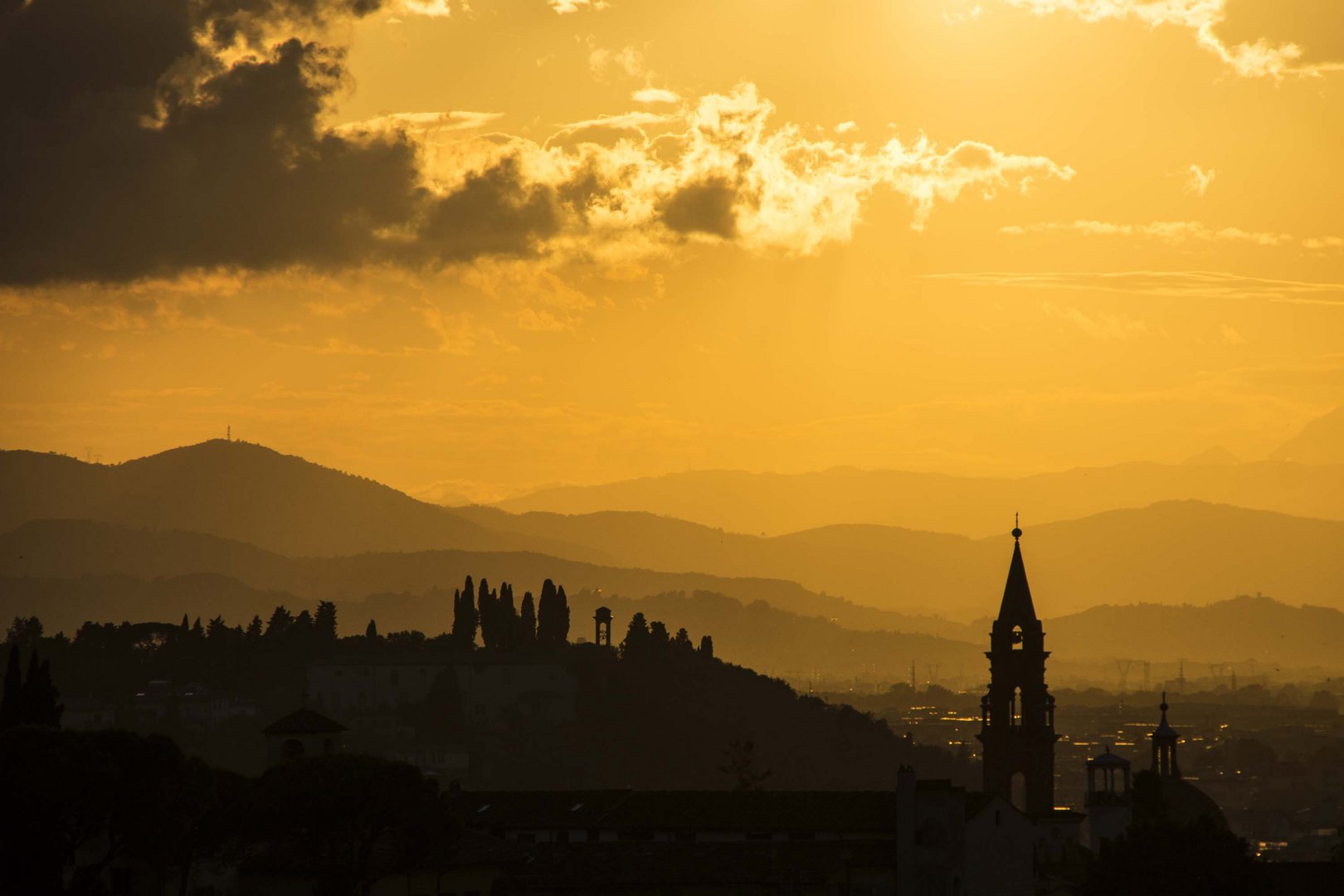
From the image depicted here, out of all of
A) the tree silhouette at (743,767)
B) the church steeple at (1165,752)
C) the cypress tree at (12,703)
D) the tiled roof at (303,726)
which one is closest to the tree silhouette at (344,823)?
the tiled roof at (303,726)

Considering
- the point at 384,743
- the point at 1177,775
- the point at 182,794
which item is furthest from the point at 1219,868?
the point at 384,743

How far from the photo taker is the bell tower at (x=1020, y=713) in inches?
3984

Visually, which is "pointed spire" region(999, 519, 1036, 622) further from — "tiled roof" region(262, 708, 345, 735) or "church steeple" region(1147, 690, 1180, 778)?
"tiled roof" region(262, 708, 345, 735)

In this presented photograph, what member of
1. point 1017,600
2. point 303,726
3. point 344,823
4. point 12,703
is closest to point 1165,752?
point 1017,600

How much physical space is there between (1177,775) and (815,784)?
67.4m

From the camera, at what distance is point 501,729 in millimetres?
194375

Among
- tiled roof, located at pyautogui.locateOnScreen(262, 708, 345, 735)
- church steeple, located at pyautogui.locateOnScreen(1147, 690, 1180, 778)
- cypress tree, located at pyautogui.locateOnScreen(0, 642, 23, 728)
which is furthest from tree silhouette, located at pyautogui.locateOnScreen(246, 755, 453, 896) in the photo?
church steeple, located at pyautogui.locateOnScreen(1147, 690, 1180, 778)

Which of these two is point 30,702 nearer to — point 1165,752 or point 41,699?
point 41,699

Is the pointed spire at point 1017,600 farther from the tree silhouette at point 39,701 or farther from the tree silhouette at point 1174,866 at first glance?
the tree silhouette at point 39,701

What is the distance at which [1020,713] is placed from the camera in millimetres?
102688

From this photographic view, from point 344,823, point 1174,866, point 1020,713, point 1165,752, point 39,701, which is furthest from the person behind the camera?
point 1165,752

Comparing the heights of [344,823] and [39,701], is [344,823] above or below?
below

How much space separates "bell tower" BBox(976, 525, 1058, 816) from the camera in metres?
101

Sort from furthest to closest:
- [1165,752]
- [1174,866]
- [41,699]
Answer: [1165,752]
[41,699]
[1174,866]
